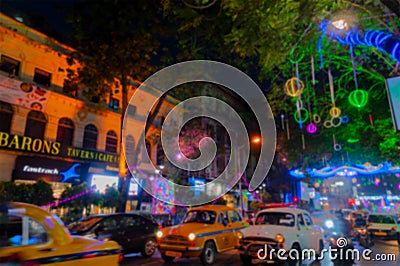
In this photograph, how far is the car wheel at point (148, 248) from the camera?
1059 centimetres

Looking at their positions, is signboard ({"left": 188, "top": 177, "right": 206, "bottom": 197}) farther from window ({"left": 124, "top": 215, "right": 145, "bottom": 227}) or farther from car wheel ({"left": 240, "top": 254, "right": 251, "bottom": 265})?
car wheel ({"left": 240, "top": 254, "right": 251, "bottom": 265})

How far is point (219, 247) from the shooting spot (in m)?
9.64

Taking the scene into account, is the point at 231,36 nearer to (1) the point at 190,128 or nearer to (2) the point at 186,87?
(2) the point at 186,87

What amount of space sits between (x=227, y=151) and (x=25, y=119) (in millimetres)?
23722

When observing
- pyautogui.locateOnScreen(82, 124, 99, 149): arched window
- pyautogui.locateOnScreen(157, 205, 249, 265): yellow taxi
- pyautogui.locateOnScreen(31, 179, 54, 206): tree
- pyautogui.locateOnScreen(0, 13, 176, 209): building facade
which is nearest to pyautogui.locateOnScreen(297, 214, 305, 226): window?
pyautogui.locateOnScreen(157, 205, 249, 265): yellow taxi

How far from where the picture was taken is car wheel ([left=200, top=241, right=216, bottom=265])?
8.95 metres

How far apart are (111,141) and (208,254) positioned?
48.5ft

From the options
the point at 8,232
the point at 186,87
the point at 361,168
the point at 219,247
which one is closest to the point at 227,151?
the point at 361,168

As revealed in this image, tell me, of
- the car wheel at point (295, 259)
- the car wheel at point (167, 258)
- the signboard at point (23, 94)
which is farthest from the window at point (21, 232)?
the signboard at point (23, 94)

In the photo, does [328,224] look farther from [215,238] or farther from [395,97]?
[395,97]

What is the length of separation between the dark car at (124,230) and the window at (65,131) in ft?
32.5

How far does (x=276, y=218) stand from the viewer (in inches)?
378

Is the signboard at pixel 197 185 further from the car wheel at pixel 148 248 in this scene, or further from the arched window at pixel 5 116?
the arched window at pixel 5 116

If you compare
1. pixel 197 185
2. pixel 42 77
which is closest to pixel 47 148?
pixel 42 77
